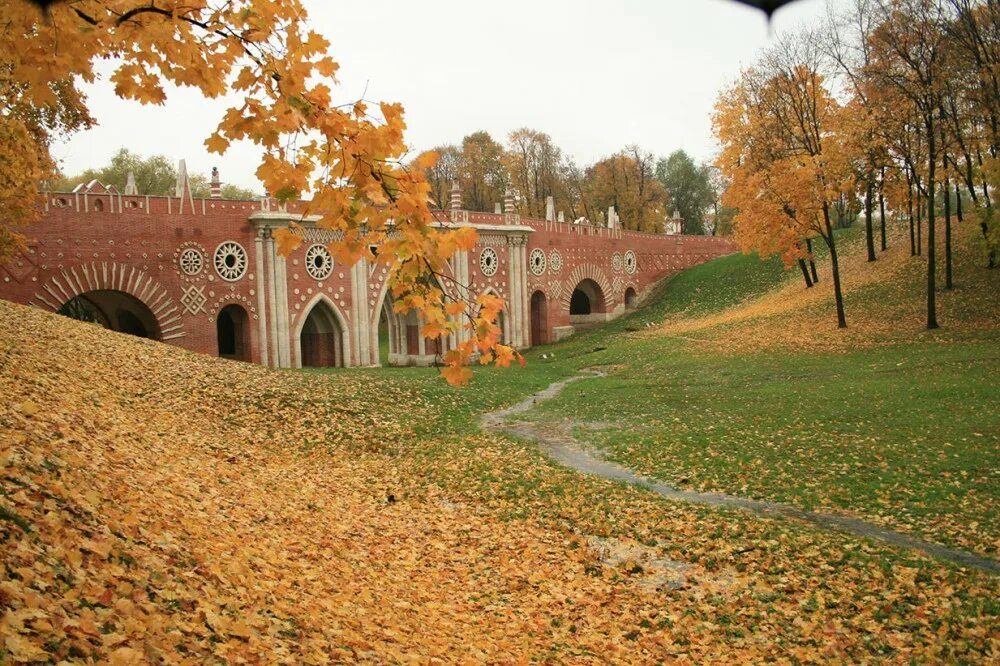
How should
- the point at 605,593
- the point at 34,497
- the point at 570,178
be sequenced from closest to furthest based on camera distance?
1. the point at 34,497
2. the point at 605,593
3. the point at 570,178

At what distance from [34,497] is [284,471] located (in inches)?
247

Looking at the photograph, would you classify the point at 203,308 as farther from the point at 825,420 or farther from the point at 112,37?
the point at 112,37

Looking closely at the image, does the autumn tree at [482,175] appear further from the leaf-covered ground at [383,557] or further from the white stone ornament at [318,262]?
the leaf-covered ground at [383,557]

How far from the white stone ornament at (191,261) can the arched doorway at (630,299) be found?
2704cm

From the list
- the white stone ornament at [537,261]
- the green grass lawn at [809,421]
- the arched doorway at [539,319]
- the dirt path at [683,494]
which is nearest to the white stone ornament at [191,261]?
the green grass lawn at [809,421]

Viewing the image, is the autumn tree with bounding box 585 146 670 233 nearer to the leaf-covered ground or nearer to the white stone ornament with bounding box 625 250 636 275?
the white stone ornament with bounding box 625 250 636 275

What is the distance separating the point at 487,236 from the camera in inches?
1512

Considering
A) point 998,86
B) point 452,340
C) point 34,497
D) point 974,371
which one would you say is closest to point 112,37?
point 34,497

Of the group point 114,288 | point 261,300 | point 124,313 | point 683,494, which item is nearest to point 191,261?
point 114,288

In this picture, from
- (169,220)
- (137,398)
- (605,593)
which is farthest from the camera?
(169,220)

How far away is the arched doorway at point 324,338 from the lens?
32.4 meters

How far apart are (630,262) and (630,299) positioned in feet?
7.71

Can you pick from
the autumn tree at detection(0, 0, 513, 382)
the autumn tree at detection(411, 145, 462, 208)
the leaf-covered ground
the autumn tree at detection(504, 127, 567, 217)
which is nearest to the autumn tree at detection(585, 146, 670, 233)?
the autumn tree at detection(504, 127, 567, 217)

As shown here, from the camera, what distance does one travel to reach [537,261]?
41.1 meters
